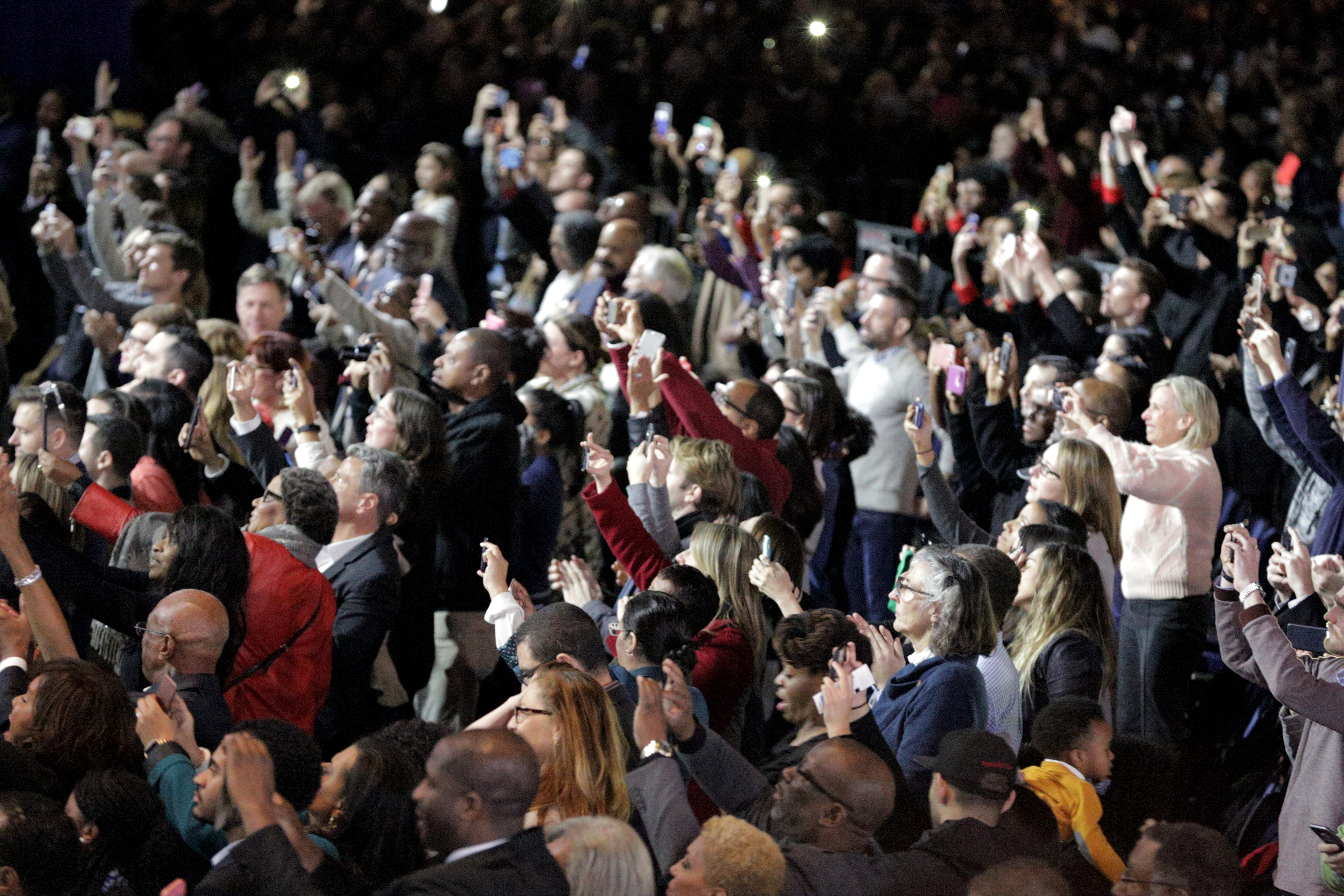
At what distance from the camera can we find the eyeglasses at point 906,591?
4.03 metres

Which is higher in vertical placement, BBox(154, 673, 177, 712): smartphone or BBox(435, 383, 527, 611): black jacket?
BBox(154, 673, 177, 712): smartphone

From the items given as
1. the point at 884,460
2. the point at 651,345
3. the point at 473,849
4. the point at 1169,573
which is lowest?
the point at 884,460

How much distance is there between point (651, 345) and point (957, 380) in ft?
4.59

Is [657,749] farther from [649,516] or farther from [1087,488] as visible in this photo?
[1087,488]

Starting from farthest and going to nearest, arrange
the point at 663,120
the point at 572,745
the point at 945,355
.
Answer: the point at 663,120 → the point at 945,355 → the point at 572,745

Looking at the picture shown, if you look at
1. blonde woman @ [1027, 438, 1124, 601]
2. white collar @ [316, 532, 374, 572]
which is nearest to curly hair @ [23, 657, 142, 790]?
white collar @ [316, 532, 374, 572]

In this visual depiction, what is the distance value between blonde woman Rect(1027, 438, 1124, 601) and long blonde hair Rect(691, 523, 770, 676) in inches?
47.1

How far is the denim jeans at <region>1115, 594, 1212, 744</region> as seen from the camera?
5.32 metres

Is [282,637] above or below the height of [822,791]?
below

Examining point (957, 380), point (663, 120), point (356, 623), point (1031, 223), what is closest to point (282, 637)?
point (356, 623)

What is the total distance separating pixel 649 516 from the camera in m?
4.79

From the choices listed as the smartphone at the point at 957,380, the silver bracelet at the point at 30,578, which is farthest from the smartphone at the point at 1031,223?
the silver bracelet at the point at 30,578

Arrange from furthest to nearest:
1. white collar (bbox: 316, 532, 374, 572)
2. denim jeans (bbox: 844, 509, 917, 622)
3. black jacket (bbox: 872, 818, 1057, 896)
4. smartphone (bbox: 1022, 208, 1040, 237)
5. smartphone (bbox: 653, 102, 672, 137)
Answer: smartphone (bbox: 653, 102, 672, 137) < smartphone (bbox: 1022, 208, 1040, 237) < denim jeans (bbox: 844, 509, 917, 622) < white collar (bbox: 316, 532, 374, 572) < black jacket (bbox: 872, 818, 1057, 896)

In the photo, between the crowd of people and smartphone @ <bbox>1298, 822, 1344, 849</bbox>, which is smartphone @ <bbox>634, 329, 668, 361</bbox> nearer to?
the crowd of people
